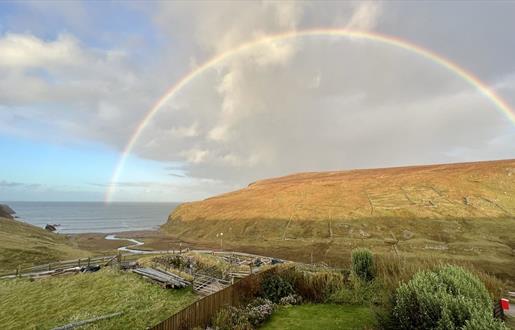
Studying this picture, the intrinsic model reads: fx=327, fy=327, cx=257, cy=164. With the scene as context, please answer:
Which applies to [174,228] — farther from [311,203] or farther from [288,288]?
[288,288]

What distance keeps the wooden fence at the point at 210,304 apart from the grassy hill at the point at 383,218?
112ft

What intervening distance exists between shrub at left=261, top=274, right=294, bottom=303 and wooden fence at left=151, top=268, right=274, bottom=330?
500 mm

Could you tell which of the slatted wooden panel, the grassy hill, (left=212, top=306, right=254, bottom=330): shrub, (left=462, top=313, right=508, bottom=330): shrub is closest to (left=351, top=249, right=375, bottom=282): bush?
the slatted wooden panel

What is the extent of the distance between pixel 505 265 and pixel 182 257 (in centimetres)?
4618

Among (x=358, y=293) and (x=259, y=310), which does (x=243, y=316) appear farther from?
(x=358, y=293)

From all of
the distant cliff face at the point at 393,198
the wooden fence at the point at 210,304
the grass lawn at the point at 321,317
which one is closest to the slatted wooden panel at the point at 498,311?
the grass lawn at the point at 321,317

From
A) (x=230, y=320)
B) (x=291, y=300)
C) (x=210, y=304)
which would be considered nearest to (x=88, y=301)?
(x=210, y=304)

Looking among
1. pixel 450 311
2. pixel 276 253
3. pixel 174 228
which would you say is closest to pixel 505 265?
pixel 276 253

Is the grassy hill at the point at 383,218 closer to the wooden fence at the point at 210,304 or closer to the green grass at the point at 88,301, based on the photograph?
the wooden fence at the point at 210,304

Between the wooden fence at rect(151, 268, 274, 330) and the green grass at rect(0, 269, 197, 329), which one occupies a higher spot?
the wooden fence at rect(151, 268, 274, 330)

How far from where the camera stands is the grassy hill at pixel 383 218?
191 ft

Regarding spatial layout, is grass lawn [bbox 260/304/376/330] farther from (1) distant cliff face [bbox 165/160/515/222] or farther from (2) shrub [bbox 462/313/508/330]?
(1) distant cliff face [bbox 165/160/515/222]

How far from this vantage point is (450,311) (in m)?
10.2

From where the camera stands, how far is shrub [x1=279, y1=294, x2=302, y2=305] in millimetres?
20922
